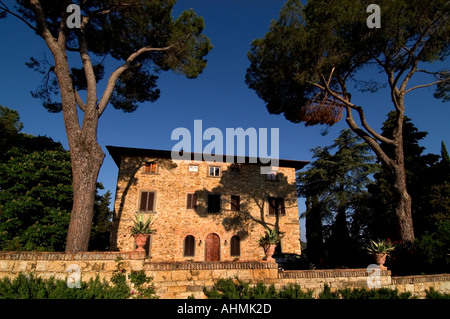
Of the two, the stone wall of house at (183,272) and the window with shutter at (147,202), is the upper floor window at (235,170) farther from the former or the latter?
the stone wall of house at (183,272)

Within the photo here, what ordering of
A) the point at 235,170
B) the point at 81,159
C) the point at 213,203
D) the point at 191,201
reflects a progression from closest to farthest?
the point at 81,159 → the point at 191,201 → the point at 213,203 → the point at 235,170

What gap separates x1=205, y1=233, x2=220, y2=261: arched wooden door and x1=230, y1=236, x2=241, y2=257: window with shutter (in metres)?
0.88

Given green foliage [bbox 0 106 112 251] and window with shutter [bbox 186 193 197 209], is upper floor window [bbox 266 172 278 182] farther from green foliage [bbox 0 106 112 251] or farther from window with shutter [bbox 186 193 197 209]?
green foliage [bbox 0 106 112 251]

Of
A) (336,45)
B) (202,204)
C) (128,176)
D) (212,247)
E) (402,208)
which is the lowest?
(212,247)

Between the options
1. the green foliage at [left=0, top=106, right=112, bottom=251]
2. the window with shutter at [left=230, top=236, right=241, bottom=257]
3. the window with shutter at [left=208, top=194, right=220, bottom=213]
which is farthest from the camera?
the window with shutter at [left=208, top=194, right=220, bottom=213]

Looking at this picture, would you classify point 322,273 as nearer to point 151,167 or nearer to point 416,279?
point 416,279

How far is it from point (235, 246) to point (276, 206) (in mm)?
3868

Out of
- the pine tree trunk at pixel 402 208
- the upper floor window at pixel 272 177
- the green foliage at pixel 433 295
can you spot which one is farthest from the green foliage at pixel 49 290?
the upper floor window at pixel 272 177

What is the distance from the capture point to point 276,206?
630 inches

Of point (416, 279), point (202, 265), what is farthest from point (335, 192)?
point (202, 265)

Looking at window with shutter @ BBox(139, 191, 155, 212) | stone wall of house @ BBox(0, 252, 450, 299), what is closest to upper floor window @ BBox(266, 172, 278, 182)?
window with shutter @ BBox(139, 191, 155, 212)

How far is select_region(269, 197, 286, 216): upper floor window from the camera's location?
624 inches
